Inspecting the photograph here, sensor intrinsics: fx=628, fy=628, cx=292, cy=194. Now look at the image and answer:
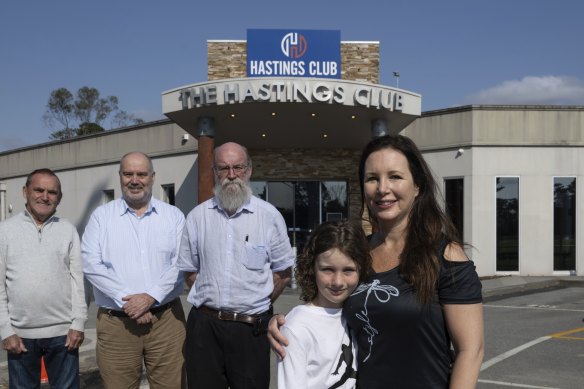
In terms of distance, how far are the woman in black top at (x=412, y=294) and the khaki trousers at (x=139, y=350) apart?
2.24 meters

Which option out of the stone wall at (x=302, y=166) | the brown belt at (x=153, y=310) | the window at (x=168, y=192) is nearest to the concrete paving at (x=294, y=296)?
the brown belt at (x=153, y=310)

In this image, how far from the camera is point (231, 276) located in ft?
14.1

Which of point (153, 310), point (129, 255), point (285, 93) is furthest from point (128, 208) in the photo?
point (285, 93)

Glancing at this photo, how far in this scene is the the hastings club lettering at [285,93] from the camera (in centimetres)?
1537

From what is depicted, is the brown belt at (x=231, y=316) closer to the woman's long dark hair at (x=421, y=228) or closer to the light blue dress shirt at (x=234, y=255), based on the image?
the light blue dress shirt at (x=234, y=255)

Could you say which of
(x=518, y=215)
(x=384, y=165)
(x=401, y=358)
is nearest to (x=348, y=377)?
(x=401, y=358)

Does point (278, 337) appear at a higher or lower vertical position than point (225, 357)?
higher

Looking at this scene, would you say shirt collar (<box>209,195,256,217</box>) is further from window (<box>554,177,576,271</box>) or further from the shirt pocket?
window (<box>554,177,576,271</box>)

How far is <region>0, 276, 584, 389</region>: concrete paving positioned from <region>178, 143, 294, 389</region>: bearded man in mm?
2736

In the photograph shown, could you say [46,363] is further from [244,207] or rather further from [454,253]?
[454,253]

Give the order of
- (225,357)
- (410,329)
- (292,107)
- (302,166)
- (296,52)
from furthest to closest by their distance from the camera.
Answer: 1. (302,166)
2. (296,52)
3. (292,107)
4. (225,357)
5. (410,329)

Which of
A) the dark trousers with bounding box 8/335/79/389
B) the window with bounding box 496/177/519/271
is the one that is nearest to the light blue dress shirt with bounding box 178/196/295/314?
the dark trousers with bounding box 8/335/79/389

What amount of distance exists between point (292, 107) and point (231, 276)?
1220 cm

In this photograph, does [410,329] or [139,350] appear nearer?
[410,329]
